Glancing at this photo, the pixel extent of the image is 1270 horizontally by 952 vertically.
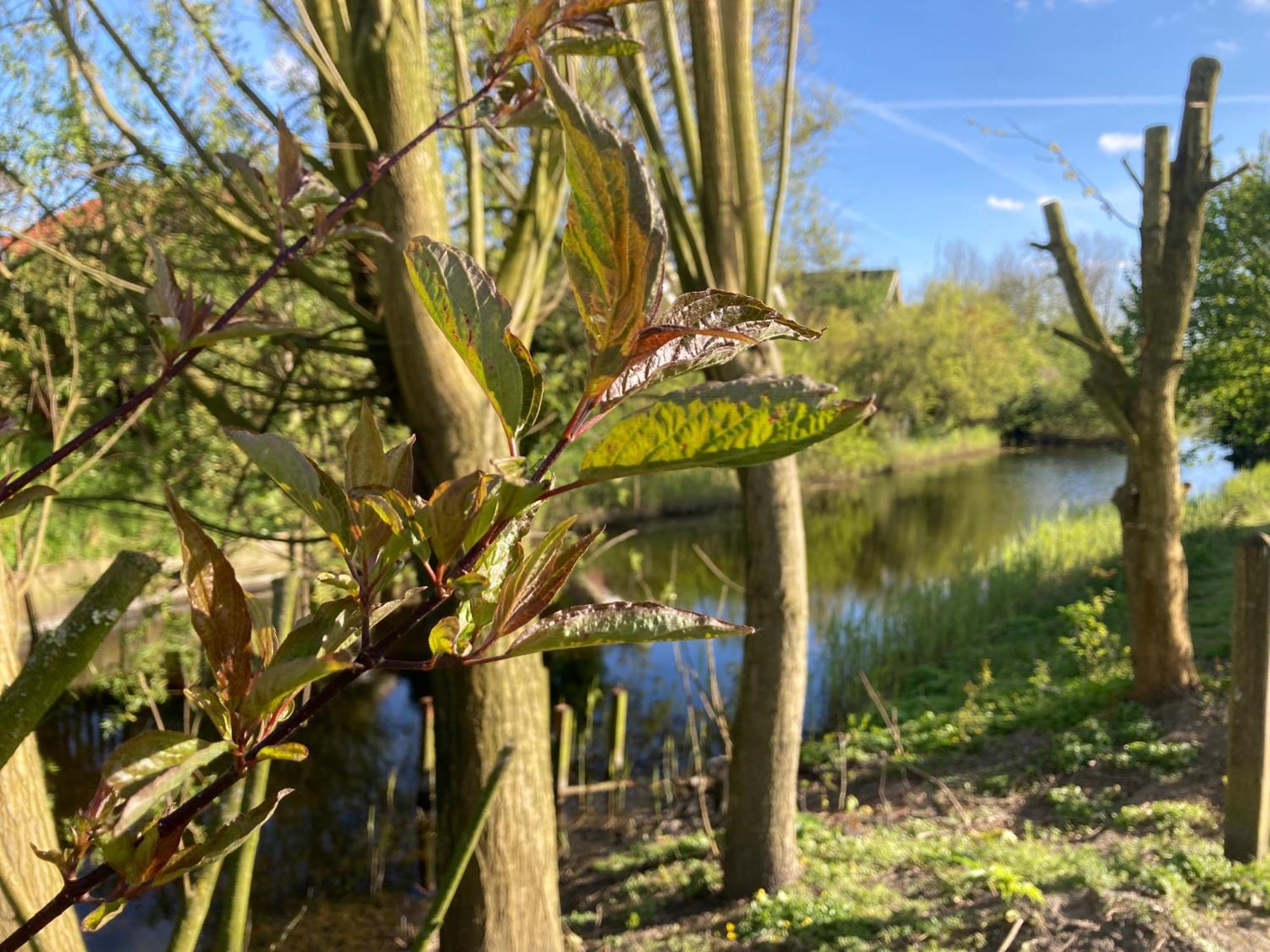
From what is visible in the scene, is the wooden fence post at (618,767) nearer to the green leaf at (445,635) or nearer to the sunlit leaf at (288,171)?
the sunlit leaf at (288,171)

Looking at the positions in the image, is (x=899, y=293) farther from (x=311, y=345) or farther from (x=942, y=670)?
(x=311, y=345)

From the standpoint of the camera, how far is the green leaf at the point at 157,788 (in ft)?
1.19

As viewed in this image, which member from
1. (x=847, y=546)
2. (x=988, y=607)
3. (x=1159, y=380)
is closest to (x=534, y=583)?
(x=1159, y=380)

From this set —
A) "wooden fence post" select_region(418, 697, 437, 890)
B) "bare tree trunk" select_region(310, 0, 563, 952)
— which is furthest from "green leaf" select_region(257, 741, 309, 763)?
"wooden fence post" select_region(418, 697, 437, 890)

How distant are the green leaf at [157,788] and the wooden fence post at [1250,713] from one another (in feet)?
11.9

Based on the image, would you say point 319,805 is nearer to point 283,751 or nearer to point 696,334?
point 283,751

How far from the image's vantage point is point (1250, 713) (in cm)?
312

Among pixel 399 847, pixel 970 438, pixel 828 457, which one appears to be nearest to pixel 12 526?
pixel 399 847

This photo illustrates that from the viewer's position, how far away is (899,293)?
29.0m

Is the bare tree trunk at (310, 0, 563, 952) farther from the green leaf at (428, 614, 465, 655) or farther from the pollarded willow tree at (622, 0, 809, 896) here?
the green leaf at (428, 614, 465, 655)

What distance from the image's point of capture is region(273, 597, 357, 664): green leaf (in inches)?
16.5

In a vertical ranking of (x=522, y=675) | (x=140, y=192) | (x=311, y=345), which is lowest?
(x=522, y=675)

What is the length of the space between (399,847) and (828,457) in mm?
14868

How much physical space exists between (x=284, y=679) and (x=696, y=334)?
0.24 metres
